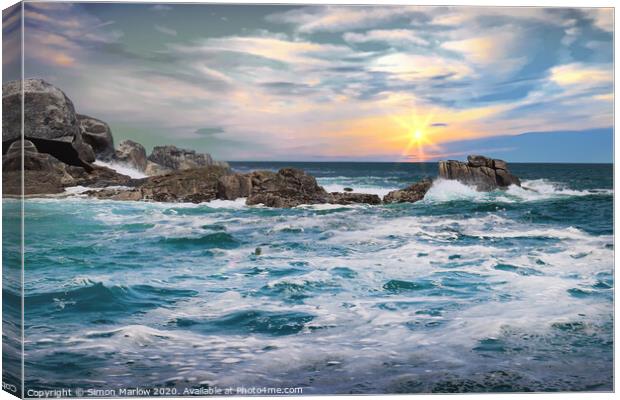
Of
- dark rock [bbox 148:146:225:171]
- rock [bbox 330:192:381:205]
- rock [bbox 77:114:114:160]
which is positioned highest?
rock [bbox 77:114:114:160]

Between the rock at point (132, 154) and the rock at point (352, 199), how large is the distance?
2.36 meters

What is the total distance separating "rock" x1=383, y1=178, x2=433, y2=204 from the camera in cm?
952

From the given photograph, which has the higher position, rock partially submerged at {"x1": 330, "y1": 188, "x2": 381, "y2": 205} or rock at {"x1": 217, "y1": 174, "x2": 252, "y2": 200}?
rock at {"x1": 217, "y1": 174, "x2": 252, "y2": 200}

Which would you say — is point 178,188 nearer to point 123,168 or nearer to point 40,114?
point 123,168

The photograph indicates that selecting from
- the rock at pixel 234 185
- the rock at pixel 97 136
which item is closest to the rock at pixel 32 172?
the rock at pixel 97 136

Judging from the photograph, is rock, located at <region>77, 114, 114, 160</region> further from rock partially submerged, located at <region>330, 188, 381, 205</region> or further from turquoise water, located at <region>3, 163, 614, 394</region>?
rock partially submerged, located at <region>330, 188, 381, 205</region>

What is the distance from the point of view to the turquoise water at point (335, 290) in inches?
324

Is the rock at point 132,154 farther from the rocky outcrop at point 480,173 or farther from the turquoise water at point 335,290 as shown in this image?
the rocky outcrop at point 480,173

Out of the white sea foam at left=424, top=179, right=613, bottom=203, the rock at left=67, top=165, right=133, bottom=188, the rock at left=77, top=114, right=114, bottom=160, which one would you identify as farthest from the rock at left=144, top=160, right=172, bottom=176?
the white sea foam at left=424, top=179, right=613, bottom=203

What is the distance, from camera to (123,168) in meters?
9.74

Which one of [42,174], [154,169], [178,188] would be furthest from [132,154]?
[42,174]

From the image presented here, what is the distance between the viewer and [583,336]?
872 centimetres

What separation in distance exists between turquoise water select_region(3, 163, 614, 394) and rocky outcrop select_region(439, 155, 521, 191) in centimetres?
13

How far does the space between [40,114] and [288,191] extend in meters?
3.01
